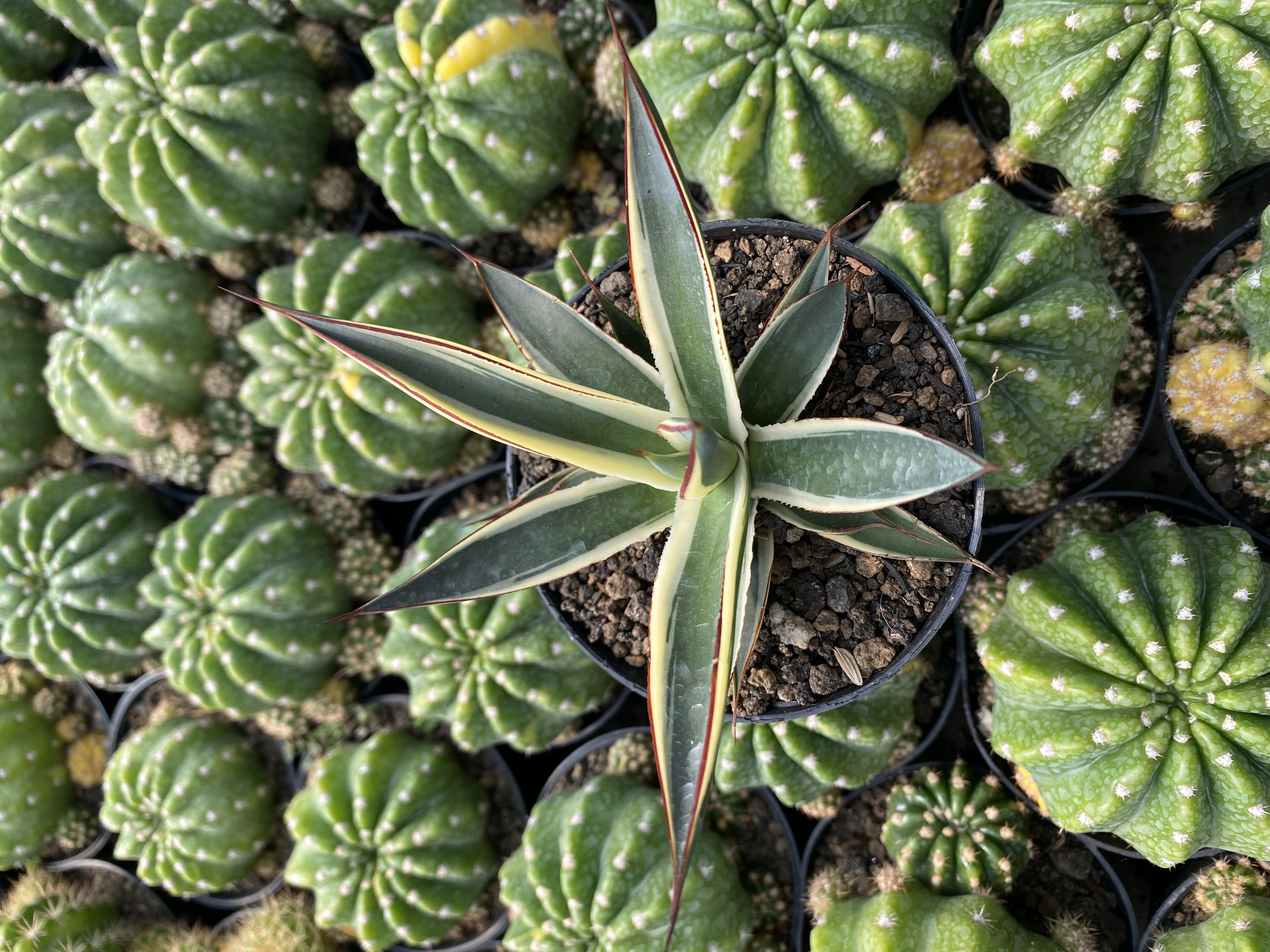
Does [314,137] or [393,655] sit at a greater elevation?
[314,137]

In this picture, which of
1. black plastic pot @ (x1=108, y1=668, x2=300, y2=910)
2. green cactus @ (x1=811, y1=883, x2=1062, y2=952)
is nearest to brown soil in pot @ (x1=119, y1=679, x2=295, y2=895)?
black plastic pot @ (x1=108, y1=668, x2=300, y2=910)

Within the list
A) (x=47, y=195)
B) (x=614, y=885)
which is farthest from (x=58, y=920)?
(x=47, y=195)

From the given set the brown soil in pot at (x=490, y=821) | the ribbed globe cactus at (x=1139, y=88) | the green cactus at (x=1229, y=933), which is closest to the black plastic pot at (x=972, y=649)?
the green cactus at (x=1229, y=933)

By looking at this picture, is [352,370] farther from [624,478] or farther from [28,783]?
[28,783]

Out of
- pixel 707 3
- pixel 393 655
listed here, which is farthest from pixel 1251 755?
pixel 393 655

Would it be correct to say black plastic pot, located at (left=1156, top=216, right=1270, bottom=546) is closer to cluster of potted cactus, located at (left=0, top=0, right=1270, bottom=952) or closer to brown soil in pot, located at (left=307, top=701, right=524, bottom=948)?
cluster of potted cactus, located at (left=0, top=0, right=1270, bottom=952)

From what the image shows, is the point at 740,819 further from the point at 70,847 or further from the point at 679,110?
the point at 70,847

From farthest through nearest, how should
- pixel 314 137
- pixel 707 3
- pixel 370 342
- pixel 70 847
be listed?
1. pixel 70 847
2. pixel 314 137
3. pixel 707 3
4. pixel 370 342
